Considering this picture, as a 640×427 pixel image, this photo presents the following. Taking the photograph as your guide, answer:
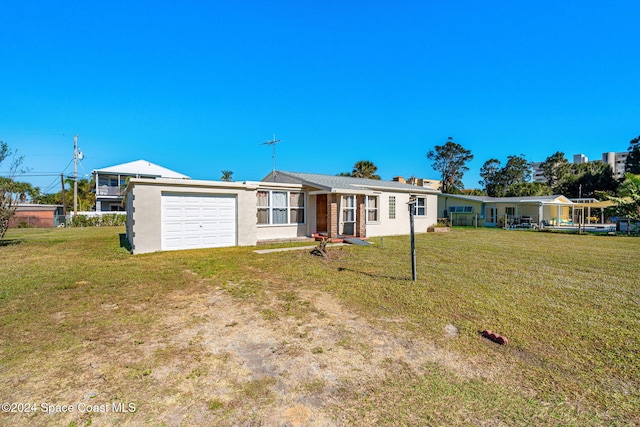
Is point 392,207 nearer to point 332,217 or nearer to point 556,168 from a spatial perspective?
point 332,217

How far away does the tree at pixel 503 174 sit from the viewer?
50.5 metres

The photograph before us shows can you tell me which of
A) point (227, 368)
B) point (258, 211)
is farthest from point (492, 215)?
point (227, 368)

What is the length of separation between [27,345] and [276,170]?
584 inches

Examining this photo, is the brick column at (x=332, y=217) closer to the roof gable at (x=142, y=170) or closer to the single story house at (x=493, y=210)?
the single story house at (x=493, y=210)

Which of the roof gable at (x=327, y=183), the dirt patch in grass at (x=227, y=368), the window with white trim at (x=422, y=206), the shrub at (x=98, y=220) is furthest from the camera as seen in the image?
the shrub at (x=98, y=220)

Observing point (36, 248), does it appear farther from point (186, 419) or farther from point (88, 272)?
point (186, 419)

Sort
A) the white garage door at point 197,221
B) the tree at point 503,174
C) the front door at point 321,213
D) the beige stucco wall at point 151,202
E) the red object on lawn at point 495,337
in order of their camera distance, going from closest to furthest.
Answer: the red object on lawn at point 495,337, the beige stucco wall at point 151,202, the white garage door at point 197,221, the front door at point 321,213, the tree at point 503,174

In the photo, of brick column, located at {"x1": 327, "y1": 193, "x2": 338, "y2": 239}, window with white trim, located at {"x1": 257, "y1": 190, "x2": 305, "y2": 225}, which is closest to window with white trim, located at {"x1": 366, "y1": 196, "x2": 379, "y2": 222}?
brick column, located at {"x1": 327, "y1": 193, "x2": 338, "y2": 239}

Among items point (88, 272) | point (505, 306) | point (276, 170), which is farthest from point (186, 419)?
point (276, 170)

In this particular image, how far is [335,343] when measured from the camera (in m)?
3.92

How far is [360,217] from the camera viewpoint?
1581cm

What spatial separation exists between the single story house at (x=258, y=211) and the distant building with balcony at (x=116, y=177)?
24.4m

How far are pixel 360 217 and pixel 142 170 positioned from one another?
109ft

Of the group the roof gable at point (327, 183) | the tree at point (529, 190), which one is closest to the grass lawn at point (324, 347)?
the roof gable at point (327, 183)
